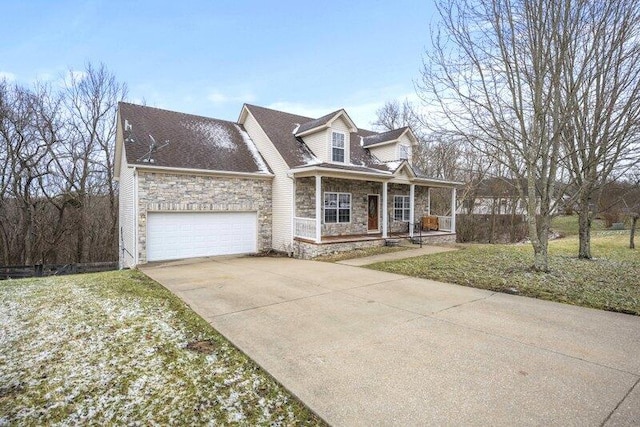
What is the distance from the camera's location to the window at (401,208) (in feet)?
56.2

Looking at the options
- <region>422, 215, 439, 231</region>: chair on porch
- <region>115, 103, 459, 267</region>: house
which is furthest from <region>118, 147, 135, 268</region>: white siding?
<region>422, 215, 439, 231</region>: chair on porch

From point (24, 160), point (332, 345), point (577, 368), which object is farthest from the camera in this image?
point (24, 160)

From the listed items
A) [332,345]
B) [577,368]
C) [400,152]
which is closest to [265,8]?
[400,152]

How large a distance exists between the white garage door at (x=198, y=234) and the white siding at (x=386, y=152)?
7.79 m

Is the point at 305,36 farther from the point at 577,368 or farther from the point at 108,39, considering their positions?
the point at 577,368

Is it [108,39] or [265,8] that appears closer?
[265,8]

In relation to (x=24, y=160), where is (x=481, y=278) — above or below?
below

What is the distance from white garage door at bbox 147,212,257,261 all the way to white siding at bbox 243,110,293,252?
3.04ft

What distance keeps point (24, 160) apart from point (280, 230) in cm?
1604

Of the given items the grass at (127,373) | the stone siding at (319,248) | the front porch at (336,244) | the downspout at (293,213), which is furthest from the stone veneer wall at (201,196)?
the grass at (127,373)

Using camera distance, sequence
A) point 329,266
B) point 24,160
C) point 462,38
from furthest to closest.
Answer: point 24,160 < point 329,266 < point 462,38

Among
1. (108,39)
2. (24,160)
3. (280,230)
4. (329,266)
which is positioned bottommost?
(329,266)

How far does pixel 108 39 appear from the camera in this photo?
15.8 metres

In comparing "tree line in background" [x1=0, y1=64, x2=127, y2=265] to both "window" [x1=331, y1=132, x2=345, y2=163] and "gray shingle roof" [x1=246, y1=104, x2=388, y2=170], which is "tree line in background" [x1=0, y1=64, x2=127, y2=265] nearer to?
"gray shingle roof" [x1=246, y1=104, x2=388, y2=170]
